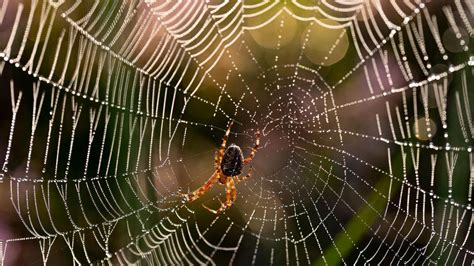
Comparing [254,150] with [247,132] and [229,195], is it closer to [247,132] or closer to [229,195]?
[247,132]

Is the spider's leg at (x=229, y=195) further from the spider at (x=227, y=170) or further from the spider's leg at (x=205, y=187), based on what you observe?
the spider's leg at (x=205, y=187)

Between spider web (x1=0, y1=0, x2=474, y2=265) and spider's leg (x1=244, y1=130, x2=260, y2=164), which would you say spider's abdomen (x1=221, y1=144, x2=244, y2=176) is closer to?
spider's leg (x1=244, y1=130, x2=260, y2=164)

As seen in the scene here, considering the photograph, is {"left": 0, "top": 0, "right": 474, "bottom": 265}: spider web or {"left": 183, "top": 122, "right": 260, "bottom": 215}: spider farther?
{"left": 183, "top": 122, "right": 260, "bottom": 215}: spider

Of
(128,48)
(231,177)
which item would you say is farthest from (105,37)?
(231,177)

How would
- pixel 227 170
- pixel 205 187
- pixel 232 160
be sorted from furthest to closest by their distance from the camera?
1. pixel 205 187
2. pixel 227 170
3. pixel 232 160

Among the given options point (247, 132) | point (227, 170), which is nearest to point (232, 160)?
point (227, 170)

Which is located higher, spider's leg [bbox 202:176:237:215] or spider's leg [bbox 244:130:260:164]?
spider's leg [bbox 244:130:260:164]

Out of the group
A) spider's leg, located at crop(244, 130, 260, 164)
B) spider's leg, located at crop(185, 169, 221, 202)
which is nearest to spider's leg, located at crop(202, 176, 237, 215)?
spider's leg, located at crop(185, 169, 221, 202)
